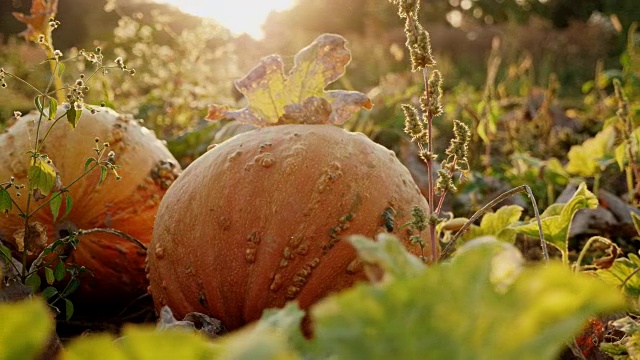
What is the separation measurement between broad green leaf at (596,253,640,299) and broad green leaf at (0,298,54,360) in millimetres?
1650

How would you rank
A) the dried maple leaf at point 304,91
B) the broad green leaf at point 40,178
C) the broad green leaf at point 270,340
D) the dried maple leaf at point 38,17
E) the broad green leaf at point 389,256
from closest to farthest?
the broad green leaf at point 270,340
the broad green leaf at point 389,256
the broad green leaf at point 40,178
the dried maple leaf at point 304,91
the dried maple leaf at point 38,17

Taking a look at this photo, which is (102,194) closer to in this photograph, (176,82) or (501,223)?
(501,223)

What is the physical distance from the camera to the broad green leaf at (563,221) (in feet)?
6.16

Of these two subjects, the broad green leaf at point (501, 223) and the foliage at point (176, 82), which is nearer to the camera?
the broad green leaf at point (501, 223)

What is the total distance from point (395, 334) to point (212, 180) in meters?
1.33

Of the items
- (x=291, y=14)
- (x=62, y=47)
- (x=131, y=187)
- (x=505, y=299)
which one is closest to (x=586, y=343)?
(x=505, y=299)

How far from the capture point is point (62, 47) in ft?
59.6

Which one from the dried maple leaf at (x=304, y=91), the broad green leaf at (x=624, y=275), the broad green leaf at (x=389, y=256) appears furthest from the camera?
the dried maple leaf at (x=304, y=91)

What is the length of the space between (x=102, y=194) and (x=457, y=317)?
189 cm

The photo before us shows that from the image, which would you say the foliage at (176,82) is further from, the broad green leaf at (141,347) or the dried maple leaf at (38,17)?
the broad green leaf at (141,347)

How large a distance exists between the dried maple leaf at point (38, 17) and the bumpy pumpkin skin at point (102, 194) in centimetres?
30

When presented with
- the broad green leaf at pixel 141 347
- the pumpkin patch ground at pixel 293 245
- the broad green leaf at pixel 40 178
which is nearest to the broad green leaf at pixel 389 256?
the pumpkin patch ground at pixel 293 245

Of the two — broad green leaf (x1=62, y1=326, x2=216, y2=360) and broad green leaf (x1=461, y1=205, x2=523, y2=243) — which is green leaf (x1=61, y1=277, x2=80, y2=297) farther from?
broad green leaf (x1=62, y1=326, x2=216, y2=360)

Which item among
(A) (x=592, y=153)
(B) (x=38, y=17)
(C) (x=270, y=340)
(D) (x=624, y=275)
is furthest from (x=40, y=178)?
(A) (x=592, y=153)
